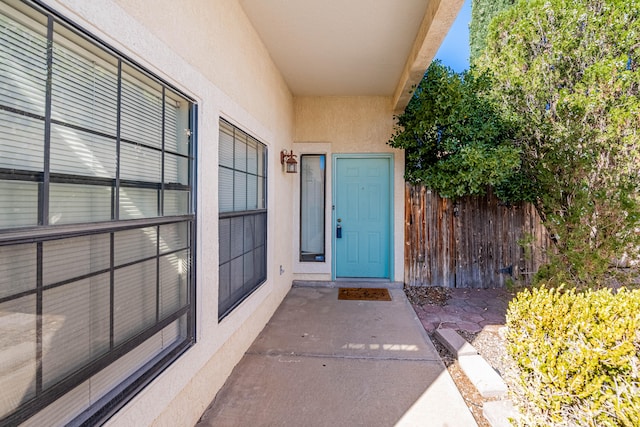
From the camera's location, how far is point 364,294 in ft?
15.1

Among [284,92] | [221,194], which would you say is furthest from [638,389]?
[284,92]

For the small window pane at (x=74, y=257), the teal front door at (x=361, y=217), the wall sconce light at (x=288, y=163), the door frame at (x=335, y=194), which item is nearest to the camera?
the small window pane at (x=74, y=257)

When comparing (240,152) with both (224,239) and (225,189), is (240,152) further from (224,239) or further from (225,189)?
(224,239)

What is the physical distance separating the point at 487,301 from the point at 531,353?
10.2 ft

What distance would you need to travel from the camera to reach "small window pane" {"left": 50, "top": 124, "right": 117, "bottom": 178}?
3.62 ft

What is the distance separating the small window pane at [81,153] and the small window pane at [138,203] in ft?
0.41

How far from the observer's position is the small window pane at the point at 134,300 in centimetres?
137

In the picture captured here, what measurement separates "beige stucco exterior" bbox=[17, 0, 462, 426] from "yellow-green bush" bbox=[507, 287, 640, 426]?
1.90 m

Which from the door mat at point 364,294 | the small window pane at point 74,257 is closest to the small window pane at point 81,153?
the small window pane at point 74,257

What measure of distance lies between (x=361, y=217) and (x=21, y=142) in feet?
14.8

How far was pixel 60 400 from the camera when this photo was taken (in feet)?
3.67

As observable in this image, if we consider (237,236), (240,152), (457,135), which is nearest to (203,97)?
(240,152)

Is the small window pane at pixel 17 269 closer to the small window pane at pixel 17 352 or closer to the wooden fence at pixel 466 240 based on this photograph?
the small window pane at pixel 17 352

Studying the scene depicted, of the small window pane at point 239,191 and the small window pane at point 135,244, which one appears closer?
the small window pane at point 135,244
